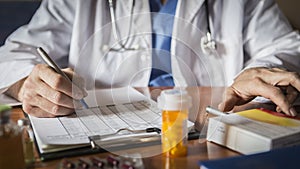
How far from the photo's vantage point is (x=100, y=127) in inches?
29.4

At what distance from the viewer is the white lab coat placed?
41.4 inches

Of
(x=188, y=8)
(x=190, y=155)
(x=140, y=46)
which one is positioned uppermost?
(x=188, y=8)

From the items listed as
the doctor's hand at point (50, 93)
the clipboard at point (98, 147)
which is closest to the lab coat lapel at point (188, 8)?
the doctor's hand at point (50, 93)

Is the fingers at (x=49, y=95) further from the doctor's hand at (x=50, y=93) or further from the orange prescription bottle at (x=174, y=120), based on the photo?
the orange prescription bottle at (x=174, y=120)

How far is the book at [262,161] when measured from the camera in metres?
0.54

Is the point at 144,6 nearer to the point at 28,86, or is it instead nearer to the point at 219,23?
the point at 219,23

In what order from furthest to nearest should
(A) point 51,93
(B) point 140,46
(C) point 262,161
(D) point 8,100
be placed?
(B) point 140,46
(D) point 8,100
(A) point 51,93
(C) point 262,161

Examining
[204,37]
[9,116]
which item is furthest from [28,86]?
[204,37]

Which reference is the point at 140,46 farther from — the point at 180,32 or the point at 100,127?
the point at 100,127

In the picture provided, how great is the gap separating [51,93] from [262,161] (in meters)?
0.46

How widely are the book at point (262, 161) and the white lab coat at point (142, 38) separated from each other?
0.42 m

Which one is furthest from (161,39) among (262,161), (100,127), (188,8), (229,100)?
(262,161)

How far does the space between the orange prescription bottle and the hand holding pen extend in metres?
0.26

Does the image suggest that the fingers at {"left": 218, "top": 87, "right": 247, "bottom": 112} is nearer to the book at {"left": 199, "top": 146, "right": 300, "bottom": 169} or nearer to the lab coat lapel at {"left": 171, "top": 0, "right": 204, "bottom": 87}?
the lab coat lapel at {"left": 171, "top": 0, "right": 204, "bottom": 87}
